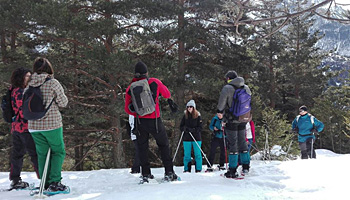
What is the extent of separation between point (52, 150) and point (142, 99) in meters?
1.40

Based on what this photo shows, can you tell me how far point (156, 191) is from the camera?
12.0 feet

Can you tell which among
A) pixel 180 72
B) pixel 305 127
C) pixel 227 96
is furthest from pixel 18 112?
pixel 180 72

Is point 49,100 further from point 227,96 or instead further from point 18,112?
point 227,96

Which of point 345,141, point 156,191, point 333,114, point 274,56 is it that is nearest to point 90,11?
point 156,191

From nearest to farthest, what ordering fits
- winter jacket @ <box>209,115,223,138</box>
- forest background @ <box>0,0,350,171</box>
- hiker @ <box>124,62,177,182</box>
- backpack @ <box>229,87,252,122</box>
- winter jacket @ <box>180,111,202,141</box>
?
1. hiker @ <box>124,62,177,182</box>
2. backpack @ <box>229,87,252,122</box>
3. winter jacket @ <box>180,111,202,141</box>
4. winter jacket @ <box>209,115,223,138</box>
5. forest background @ <box>0,0,350,171</box>

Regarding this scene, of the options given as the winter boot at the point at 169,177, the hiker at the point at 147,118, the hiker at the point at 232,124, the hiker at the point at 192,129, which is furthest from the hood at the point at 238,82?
the hiker at the point at 192,129

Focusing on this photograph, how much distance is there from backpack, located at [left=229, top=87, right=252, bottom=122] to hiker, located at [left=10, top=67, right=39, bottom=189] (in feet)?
10.4

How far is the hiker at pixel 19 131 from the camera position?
4411 millimetres

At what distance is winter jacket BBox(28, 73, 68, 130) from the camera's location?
3811mm

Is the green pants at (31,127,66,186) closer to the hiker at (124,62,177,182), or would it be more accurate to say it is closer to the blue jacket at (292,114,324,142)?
the hiker at (124,62,177,182)

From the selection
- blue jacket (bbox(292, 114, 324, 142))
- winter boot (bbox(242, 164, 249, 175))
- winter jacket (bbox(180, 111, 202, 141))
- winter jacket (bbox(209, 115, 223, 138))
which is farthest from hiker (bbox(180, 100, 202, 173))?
blue jacket (bbox(292, 114, 324, 142))

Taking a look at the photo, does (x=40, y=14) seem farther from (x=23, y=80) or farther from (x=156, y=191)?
(x=156, y=191)

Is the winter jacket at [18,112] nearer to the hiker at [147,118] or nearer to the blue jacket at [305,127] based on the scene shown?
the hiker at [147,118]

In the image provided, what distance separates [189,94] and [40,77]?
11.7 metres
